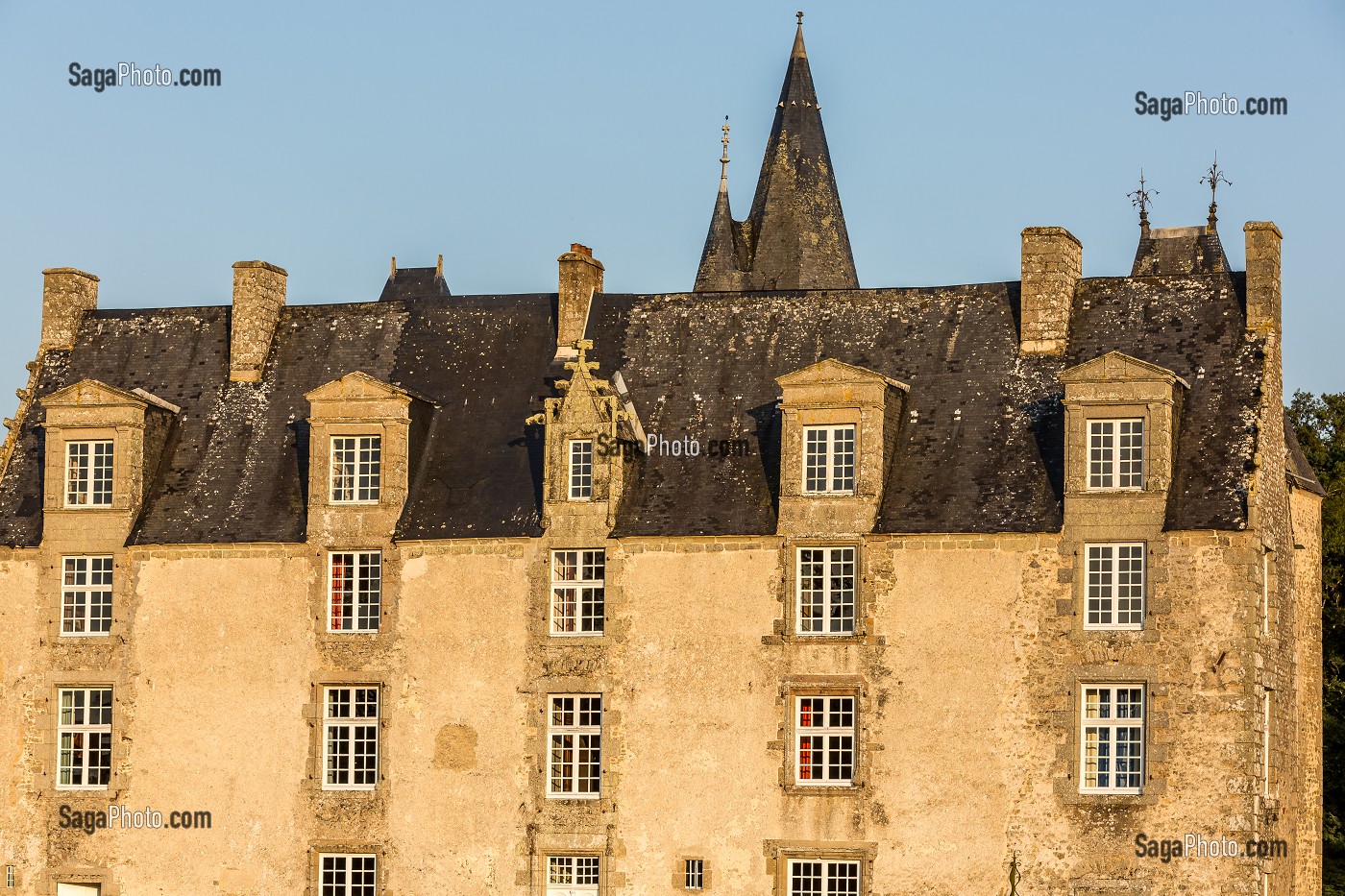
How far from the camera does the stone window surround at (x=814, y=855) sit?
3647cm

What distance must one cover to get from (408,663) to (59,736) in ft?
20.4

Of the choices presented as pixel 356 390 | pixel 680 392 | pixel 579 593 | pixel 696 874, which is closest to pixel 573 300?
pixel 680 392

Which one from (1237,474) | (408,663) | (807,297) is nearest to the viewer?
(1237,474)

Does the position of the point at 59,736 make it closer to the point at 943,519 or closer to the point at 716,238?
the point at 943,519

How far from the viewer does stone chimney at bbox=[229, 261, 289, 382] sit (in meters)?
42.2

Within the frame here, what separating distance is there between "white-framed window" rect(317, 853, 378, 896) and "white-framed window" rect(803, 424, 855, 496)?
917 cm

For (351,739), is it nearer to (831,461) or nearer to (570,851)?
(570,851)

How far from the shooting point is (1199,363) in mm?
37781

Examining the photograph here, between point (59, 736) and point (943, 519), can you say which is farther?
point (59, 736)

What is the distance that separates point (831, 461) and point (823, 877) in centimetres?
640

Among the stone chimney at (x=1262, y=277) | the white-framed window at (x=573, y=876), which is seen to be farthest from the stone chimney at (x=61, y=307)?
the stone chimney at (x=1262, y=277)

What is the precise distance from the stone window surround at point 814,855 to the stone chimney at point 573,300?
30.9 ft

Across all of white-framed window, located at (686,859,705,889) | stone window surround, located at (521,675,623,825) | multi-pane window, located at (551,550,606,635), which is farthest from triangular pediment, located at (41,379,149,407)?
white-framed window, located at (686,859,705,889)

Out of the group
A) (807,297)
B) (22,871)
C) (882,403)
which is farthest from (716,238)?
(22,871)
